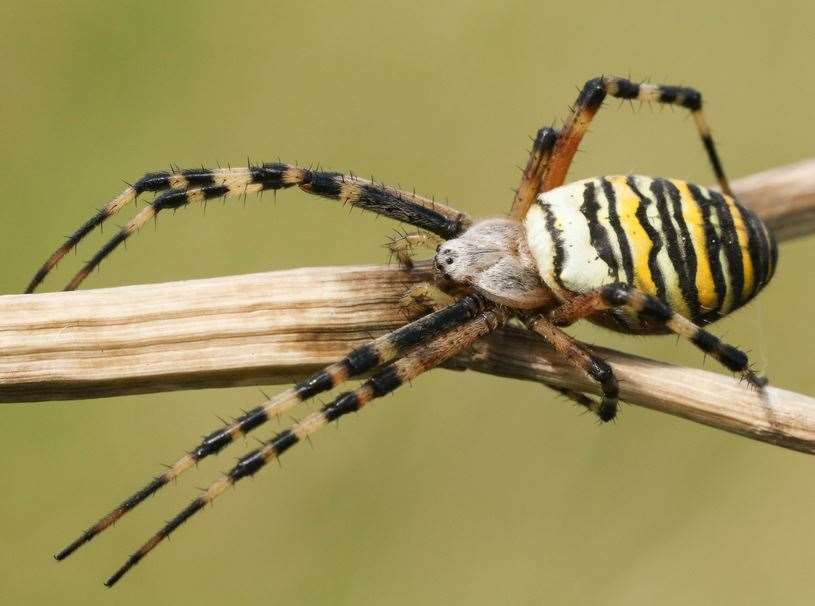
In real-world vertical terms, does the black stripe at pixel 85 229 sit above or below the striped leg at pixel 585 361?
above

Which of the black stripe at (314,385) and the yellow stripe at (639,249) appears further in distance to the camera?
the yellow stripe at (639,249)

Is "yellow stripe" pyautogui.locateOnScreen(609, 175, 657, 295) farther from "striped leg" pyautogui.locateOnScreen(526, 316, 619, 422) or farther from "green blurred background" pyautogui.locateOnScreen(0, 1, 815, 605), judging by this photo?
"green blurred background" pyautogui.locateOnScreen(0, 1, 815, 605)

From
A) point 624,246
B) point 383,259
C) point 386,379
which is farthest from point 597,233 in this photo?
point 383,259

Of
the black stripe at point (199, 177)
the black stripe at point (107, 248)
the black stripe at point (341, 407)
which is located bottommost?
the black stripe at point (341, 407)

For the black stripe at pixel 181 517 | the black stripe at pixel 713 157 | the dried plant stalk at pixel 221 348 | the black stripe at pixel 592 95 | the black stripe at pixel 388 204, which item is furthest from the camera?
the black stripe at pixel 713 157

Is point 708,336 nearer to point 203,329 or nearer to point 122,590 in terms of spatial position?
point 203,329

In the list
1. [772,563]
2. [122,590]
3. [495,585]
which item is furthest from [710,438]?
[122,590]

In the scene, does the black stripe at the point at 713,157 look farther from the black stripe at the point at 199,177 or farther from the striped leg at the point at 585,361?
the black stripe at the point at 199,177

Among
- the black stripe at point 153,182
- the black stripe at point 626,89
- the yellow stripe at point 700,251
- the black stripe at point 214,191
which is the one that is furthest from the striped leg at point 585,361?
the black stripe at point 153,182
